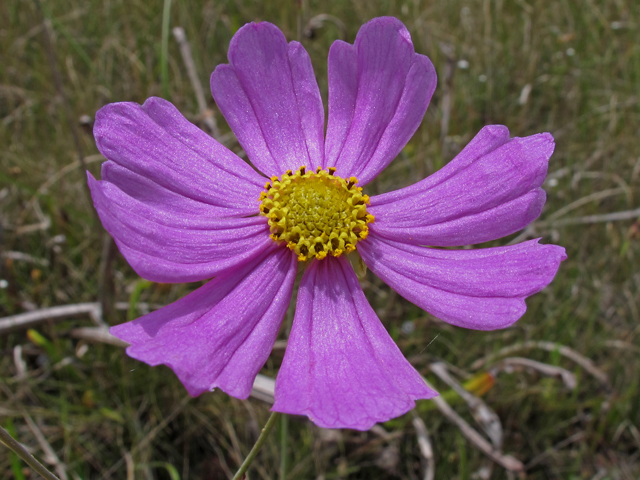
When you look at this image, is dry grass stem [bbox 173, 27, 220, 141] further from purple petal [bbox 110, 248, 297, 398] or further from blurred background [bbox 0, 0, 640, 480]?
purple petal [bbox 110, 248, 297, 398]

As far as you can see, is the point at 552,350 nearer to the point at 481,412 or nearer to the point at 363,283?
the point at 481,412

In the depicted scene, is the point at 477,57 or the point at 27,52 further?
the point at 477,57

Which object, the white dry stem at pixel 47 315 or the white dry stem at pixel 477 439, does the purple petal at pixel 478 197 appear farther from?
the white dry stem at pixel 47 315

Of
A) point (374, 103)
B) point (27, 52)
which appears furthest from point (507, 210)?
point (27, 52)

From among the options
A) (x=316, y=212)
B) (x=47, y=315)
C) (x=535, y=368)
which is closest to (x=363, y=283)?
(x=316, y=212)

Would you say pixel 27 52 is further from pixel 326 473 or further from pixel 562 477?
pixel 562 477

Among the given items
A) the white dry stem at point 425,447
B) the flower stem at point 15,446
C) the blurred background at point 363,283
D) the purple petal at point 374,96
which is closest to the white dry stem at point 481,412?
the blurred background at point 363,283
